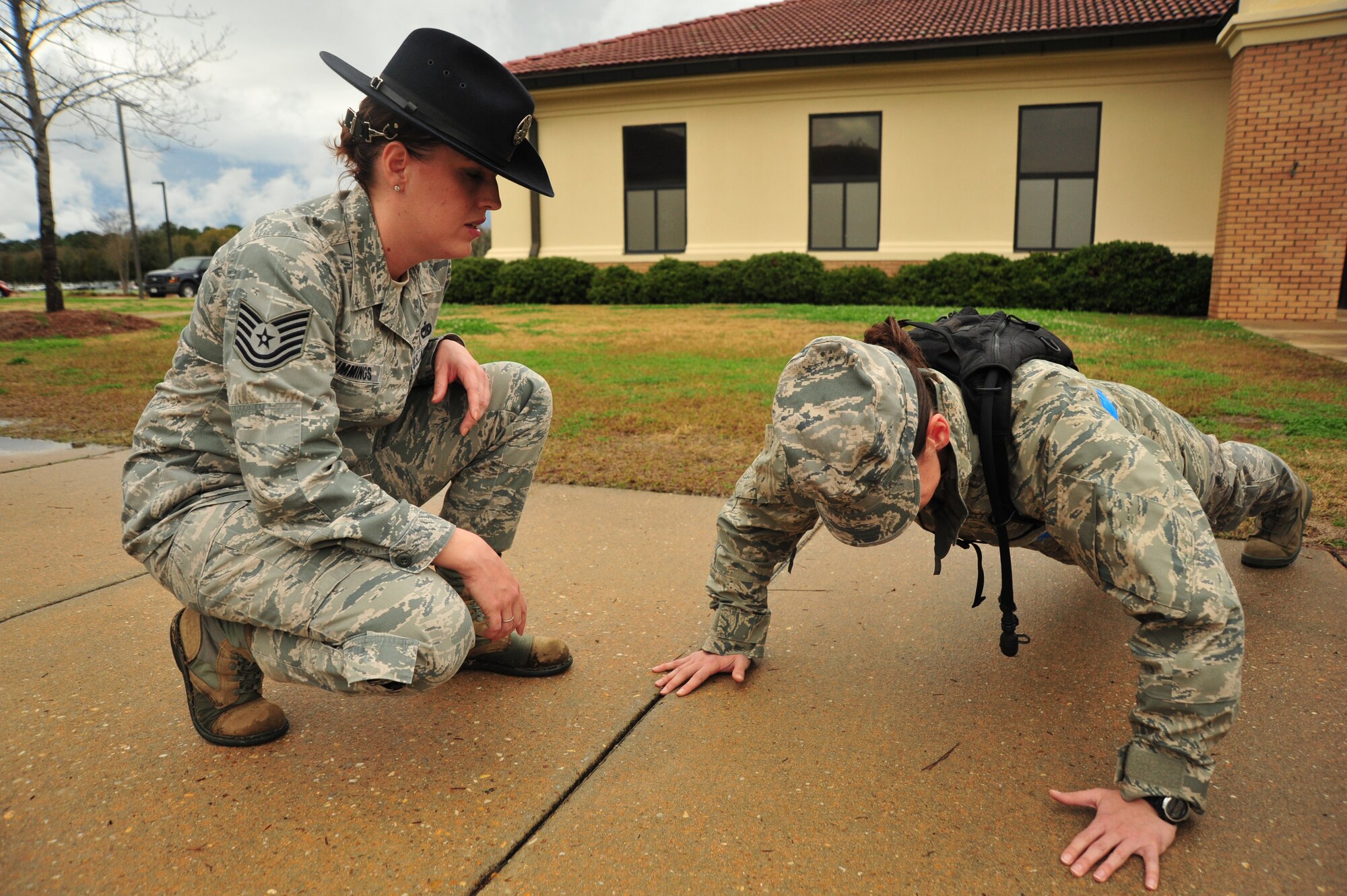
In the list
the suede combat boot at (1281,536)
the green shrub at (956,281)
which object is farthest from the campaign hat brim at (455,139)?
the green shrub at (956,281)

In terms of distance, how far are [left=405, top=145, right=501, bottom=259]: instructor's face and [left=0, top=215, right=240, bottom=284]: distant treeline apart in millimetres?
43553

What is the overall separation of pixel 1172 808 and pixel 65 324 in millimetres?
14212

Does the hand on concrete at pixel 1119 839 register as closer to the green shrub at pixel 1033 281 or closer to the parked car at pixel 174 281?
the green shrub at pixel 1033 281

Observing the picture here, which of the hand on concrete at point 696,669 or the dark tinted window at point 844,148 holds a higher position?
the dark tinted window at point 844,148

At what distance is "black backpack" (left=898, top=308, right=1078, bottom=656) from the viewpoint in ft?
6.14

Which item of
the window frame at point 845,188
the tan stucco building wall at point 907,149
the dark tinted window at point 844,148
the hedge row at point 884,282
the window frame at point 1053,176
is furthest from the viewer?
the dark tinted window at point 844,148

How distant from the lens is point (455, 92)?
1897mm

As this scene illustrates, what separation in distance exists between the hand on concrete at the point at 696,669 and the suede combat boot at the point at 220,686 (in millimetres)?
912

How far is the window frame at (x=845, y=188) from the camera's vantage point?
58.8ft

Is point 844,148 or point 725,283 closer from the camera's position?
point 725,283

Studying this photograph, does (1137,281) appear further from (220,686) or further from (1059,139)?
(220,686)

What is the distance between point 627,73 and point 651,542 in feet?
56.6

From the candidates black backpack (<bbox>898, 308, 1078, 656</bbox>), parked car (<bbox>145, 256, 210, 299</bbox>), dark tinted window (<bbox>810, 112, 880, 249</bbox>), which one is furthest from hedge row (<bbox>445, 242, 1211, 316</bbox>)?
parked car (<bbox>145, 256, 210, 299</bbox>)

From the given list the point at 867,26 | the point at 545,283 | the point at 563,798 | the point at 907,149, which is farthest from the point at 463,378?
the point at 867,26
